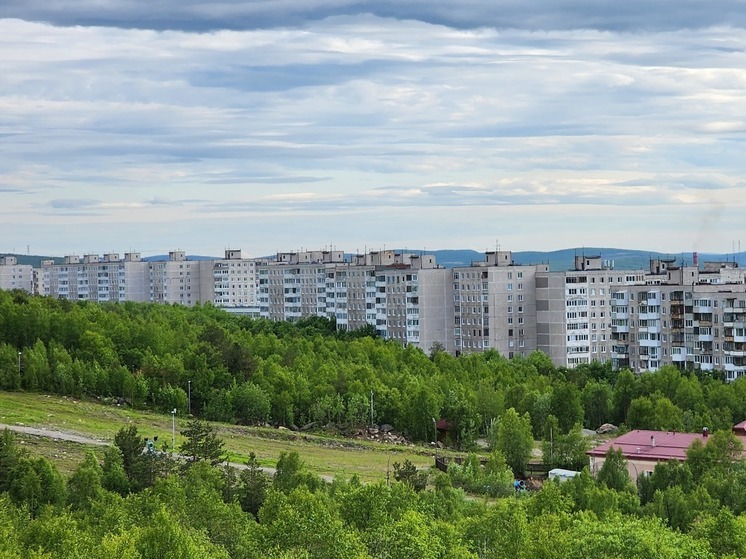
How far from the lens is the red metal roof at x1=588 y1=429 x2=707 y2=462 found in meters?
51.8

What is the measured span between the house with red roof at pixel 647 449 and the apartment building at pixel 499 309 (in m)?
43.3

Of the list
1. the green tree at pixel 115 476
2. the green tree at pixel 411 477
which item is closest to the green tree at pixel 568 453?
the green tree at pixel 411 477

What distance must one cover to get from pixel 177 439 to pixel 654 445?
22356 mm

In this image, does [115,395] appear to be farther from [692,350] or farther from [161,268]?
[161,268]

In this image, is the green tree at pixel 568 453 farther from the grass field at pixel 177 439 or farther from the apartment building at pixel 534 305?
the apartment building at pixel 534 305

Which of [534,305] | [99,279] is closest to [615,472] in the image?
[534,305]

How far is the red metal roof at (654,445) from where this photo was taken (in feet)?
170

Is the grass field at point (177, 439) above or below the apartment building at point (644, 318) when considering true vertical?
below

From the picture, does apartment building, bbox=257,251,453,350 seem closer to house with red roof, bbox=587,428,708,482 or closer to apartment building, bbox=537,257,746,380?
apartment building, bbox=537,257,746,380

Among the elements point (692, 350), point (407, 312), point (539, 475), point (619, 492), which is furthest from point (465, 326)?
point (619, 492)

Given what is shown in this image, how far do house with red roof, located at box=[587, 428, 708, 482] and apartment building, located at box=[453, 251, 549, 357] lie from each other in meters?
43.3

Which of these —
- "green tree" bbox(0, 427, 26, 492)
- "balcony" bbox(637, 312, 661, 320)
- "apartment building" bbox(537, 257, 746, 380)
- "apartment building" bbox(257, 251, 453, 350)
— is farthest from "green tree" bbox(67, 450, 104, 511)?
"apartment building" bbox(257, 251, 453, 350)

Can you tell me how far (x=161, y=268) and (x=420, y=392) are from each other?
92.3 meters

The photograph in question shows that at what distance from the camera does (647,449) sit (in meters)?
53.2
